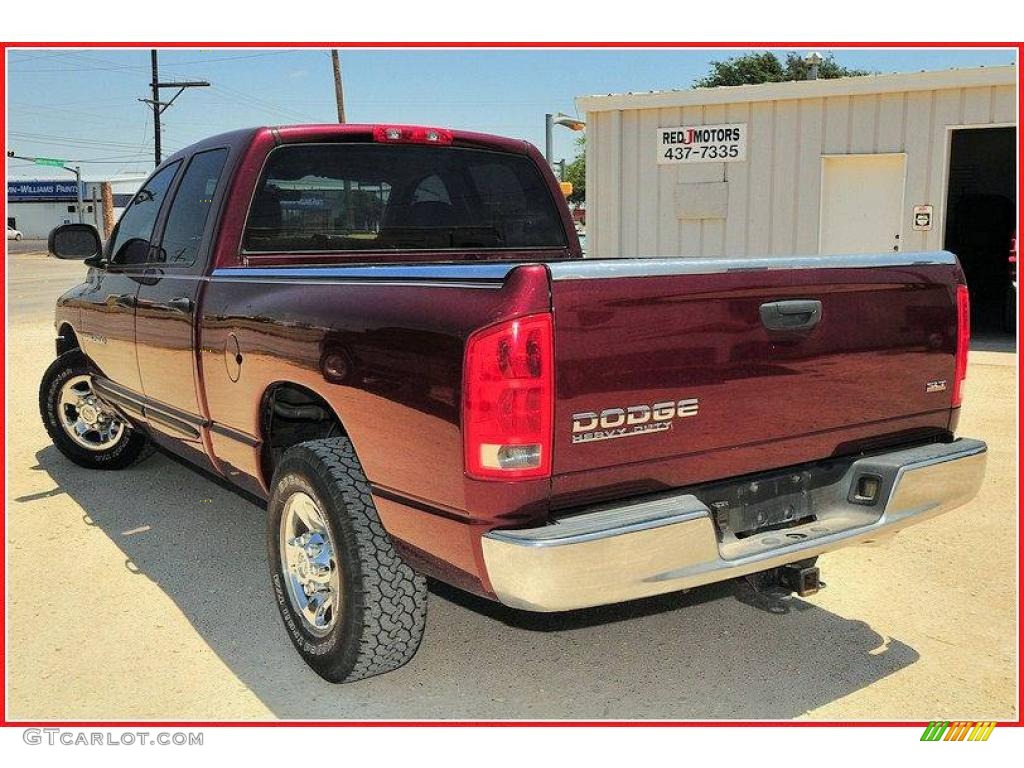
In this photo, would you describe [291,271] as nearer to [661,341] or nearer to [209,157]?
[209,157]

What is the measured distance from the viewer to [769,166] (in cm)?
1352

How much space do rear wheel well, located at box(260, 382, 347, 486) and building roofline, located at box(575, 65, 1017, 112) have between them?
34.2 feet

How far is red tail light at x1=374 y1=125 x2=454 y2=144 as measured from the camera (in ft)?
15.3

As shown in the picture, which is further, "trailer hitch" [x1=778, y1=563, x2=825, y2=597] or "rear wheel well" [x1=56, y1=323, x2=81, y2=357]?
"rear wheel well" [x1=56, y1=323, x2=81, y2=357]

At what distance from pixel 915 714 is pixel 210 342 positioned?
3063 millimetres

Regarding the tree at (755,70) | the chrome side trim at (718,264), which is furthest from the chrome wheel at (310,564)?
the tree at (755,70)

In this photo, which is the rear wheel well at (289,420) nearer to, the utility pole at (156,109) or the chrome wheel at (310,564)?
the chrome wheel at (310,564)

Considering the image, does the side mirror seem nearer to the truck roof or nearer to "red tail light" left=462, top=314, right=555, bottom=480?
the truck roof

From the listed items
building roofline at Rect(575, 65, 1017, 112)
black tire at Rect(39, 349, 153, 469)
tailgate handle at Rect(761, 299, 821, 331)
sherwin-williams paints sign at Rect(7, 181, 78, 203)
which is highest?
sherwin-williams paints sign at Rect(7, 181, 78, 203)

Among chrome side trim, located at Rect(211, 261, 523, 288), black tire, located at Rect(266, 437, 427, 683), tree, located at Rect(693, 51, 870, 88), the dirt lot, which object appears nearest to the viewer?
chrome side trim, located at Rect(211, 261, 523, 288)

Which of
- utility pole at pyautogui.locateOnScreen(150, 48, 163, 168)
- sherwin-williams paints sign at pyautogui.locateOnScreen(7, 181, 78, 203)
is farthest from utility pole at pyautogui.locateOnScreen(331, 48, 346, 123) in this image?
sherwin-williams paints sign at pyautogui.locateOnScreen(7, 181, 78, 203)

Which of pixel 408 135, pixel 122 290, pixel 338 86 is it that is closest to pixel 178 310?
pixel 122 290

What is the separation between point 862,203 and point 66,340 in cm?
1036

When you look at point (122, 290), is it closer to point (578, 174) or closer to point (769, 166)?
point (769, 166)
